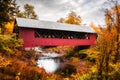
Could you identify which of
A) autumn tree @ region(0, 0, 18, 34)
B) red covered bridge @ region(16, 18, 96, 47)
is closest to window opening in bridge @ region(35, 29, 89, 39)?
red covered bridge @ region(16, 18, 96, 47)

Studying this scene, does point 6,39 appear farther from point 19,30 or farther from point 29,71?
point 29,71

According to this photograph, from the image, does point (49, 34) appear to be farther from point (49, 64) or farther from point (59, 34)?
point (49, 64)

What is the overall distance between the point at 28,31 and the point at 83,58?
1063 cm

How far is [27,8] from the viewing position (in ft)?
218

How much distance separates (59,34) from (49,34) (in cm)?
193

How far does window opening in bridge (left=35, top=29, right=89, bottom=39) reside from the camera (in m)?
28.7

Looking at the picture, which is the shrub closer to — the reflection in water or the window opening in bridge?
the reflection in water

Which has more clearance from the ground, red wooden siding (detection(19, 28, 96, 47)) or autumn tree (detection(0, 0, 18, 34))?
autumn tree (detection(0, 0, 18, 34))

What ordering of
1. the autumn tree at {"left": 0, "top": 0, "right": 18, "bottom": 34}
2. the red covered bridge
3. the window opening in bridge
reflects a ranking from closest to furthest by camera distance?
the autumn tree at {"left": 0, "top": 0, "right": 18, "bottom": 34} → the red covered bridge → the window opening in bridge

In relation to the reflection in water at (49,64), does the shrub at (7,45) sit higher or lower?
higher

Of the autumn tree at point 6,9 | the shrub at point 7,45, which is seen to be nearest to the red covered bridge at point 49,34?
the shrub at point 7,45

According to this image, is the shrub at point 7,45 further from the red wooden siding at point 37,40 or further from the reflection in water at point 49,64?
the red wooden siding at point 37,40

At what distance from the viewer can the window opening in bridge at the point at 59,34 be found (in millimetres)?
28716

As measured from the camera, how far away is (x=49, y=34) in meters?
29.9
